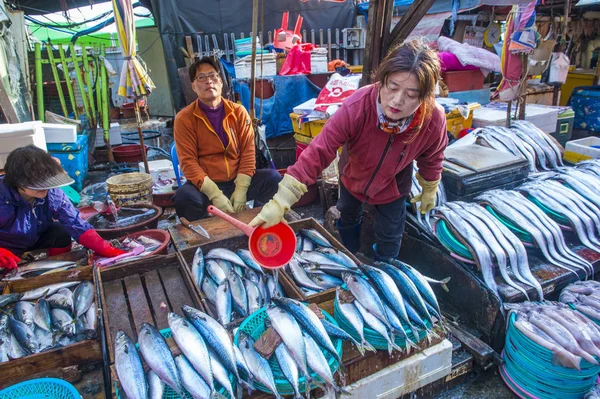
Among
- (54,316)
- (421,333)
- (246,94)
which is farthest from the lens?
(246,94)

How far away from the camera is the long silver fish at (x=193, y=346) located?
176 centimetres

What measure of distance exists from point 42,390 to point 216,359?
84 cm

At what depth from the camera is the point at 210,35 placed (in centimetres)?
1041

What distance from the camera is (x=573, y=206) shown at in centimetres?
357

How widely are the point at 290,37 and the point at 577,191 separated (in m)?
6.78

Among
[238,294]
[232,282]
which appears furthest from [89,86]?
[238,294]

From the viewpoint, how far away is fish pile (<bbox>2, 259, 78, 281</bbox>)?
284 centimetres

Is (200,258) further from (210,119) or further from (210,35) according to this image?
(210,35)

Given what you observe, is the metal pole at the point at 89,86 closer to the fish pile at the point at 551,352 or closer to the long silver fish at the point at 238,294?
the long silver fish at the point at 238,294

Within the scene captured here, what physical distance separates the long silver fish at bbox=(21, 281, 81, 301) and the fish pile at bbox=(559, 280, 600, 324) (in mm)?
3716

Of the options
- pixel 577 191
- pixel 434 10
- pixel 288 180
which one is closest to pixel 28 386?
pixel 288 180

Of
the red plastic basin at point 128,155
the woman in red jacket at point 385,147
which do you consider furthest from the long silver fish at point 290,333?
the red plastic basin at point 128,155

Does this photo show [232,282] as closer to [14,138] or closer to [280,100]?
[14,138]

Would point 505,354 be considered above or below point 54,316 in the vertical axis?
below
